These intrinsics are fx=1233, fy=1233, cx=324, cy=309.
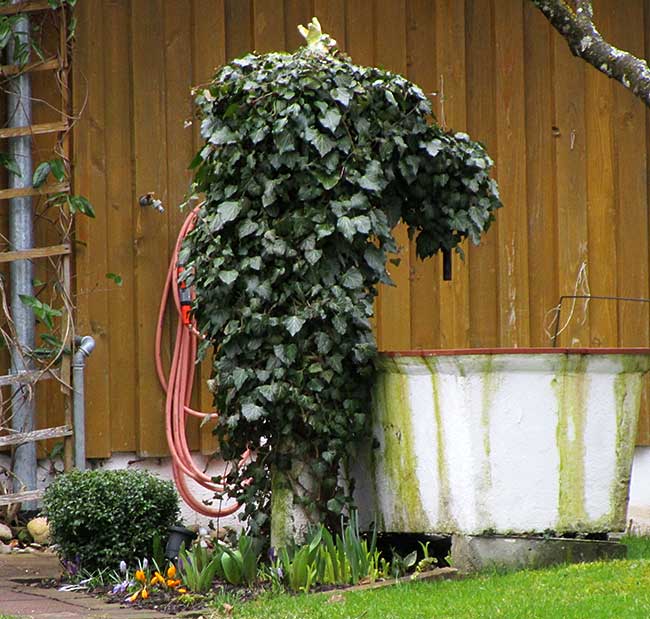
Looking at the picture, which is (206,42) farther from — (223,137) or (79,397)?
(79,397)

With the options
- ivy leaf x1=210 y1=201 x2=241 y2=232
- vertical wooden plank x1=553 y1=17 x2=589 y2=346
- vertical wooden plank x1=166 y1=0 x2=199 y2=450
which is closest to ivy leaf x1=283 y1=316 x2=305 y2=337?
ivy leaf x1=210 y1=201 x2=241 y2=232

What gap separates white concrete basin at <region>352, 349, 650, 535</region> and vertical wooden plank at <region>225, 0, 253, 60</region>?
2691 millimetres

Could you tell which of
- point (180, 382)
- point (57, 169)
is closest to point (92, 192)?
point (57, 169)

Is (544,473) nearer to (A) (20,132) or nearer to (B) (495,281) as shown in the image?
(B) (495,281)

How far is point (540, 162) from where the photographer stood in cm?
730

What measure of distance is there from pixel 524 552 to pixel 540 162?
2936 millimetres

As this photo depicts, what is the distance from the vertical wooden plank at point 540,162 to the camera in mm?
7266

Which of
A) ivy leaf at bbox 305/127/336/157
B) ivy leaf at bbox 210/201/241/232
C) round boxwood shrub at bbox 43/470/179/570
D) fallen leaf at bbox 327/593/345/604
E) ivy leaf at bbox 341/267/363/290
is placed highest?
ivy leaf at bbox 305/127/336/157

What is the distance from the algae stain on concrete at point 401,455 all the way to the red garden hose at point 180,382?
5.34 ft

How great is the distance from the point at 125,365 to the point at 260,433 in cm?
179

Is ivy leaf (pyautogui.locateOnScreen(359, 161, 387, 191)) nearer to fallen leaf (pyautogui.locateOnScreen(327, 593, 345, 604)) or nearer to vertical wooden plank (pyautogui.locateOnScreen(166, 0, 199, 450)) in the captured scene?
fallen leaf (pyautogui.locateOnScreen(327, 593, 345, 604))

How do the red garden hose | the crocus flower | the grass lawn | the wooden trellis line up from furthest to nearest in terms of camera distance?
the red garden hose
the wooden trellis
the crocus flower
the grass lawn

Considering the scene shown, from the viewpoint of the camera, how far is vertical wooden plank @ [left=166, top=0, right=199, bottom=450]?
7.00 m

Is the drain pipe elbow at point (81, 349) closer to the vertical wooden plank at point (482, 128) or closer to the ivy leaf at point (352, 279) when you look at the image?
the ivy leaf at point (352, 279)
